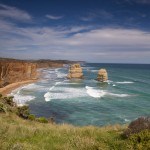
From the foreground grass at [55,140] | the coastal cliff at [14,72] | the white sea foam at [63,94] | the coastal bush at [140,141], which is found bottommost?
the white sea foam at [63,94]

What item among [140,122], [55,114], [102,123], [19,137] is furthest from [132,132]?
[55,114]

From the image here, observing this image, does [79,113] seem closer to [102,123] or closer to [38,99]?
[102,123]

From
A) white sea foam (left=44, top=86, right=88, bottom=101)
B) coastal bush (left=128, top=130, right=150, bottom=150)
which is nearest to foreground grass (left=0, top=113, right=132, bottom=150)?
coastal bush (left=128, top=130, right=150, bottom=150)

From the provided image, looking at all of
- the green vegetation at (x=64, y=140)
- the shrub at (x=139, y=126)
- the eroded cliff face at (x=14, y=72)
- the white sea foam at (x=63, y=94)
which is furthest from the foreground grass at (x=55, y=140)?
the eroded cliff face at (x=14, y=72)

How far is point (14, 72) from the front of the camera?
85312 millimetres

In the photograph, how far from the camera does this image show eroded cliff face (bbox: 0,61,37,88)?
75.7m

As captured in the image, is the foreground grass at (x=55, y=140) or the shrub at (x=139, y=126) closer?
the foreground grass at (x=55, y=140)

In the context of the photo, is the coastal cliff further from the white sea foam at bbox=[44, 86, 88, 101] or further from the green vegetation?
the green vegetation

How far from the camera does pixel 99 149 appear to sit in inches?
302

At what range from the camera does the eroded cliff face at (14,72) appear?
248 feet

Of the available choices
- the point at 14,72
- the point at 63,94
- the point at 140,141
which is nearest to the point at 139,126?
the point at 140,141

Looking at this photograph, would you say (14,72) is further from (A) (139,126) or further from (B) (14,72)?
(A) (139,126)

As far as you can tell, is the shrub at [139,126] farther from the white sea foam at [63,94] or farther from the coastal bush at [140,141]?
the white sea foam at [63,94]

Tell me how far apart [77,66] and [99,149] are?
284 ft
